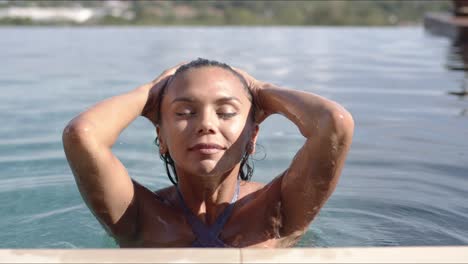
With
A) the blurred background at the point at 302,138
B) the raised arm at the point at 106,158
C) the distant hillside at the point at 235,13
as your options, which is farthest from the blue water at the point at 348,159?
the distant hillside at the point at 235,13

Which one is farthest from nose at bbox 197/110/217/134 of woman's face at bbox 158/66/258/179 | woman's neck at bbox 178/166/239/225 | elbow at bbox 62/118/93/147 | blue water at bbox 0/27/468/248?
blue water at bbox 0/27/468/248

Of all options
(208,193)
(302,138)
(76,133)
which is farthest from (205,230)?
(302,138)

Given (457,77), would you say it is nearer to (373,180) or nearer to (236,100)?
(373,180)

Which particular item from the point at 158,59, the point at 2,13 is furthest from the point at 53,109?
the point at 2,13

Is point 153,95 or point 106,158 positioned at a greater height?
point 153,95

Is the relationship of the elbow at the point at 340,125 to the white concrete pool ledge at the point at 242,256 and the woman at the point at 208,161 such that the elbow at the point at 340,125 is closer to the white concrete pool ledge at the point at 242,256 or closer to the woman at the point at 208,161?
the woman at the point at 208,161

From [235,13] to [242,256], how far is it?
5196cm

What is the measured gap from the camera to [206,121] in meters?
2.53

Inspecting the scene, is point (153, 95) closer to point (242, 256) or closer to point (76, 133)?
point (76, 133)

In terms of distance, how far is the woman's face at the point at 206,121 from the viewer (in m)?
2.54

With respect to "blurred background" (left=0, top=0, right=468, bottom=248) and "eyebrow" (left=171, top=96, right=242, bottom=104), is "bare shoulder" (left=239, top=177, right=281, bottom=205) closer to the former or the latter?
"eyebrow" (left=171, top=96, right=242, bottom=104)

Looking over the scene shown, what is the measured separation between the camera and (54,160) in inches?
212

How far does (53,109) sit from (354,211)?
14.5 feet

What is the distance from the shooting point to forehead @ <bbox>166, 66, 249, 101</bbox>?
2609 millimetres
